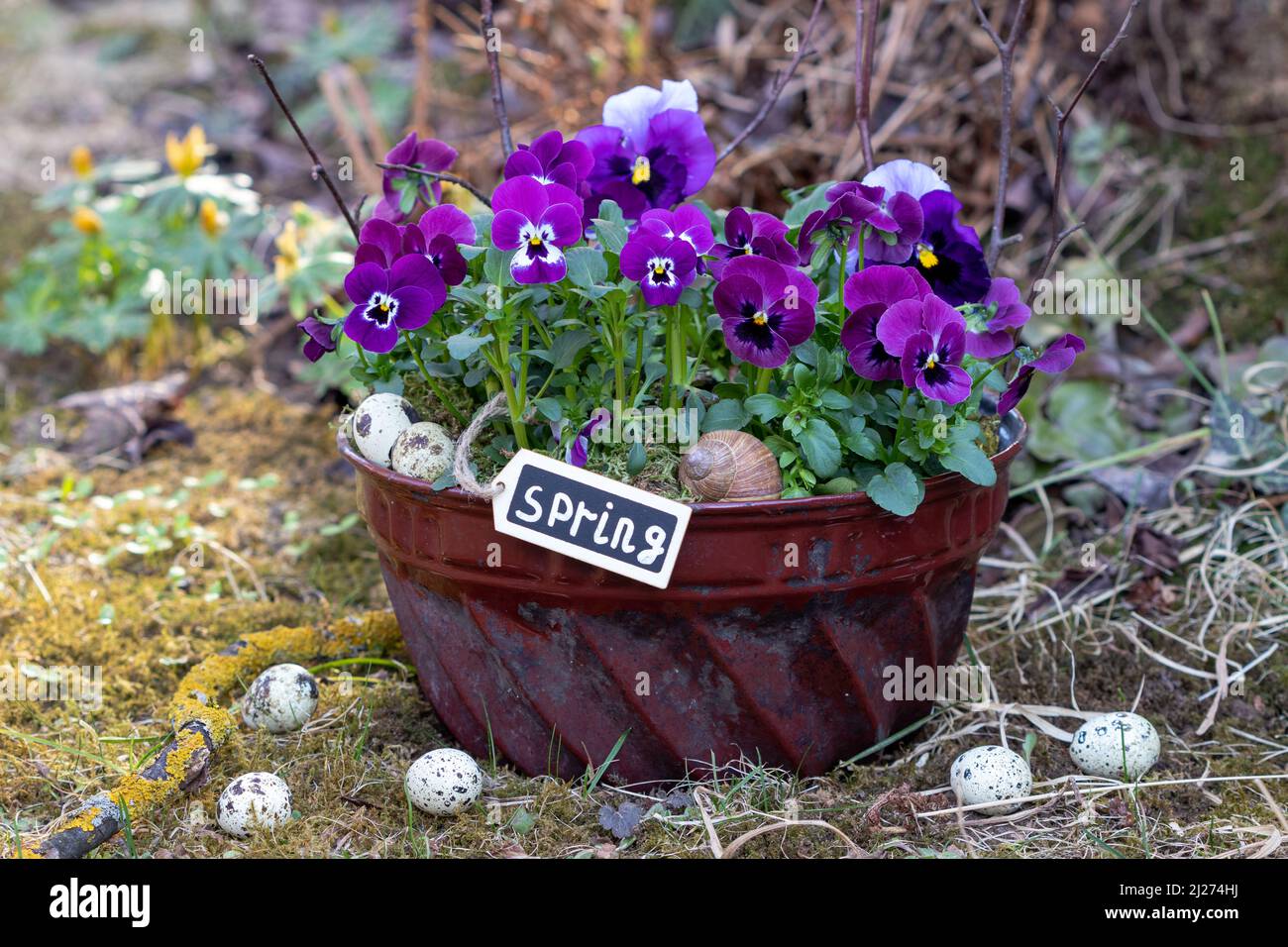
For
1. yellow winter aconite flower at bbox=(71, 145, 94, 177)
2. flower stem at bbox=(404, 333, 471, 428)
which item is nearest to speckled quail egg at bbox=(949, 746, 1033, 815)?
flower stem at bbox=(404, 333, 471, 428)

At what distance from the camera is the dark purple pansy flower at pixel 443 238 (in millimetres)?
1582

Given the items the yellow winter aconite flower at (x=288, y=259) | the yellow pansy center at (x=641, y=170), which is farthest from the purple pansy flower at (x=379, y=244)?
the yellow winter aconite flower at (x=288, y=259)

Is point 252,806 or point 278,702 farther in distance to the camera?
point 278,702

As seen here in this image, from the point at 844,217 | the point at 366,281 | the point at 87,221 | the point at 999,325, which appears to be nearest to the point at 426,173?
the point at 366,281

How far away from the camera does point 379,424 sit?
1.73m

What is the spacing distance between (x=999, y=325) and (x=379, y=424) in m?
0.85

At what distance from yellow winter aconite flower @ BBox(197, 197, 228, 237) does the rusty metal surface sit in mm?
1849

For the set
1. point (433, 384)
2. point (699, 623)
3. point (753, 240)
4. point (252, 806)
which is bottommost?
point (252, 806)

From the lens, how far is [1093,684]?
83.1 inches

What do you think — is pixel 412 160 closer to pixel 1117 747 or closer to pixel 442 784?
pixel 442 784

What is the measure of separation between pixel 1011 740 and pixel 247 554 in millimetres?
1589

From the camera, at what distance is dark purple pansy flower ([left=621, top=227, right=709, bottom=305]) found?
1502mm

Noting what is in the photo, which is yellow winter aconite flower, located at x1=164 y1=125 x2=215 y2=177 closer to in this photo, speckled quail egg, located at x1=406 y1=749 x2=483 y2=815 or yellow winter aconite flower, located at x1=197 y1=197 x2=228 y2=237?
yellow winter aconite flower, located at x1=197 y1=197 x2=228 y2=237
